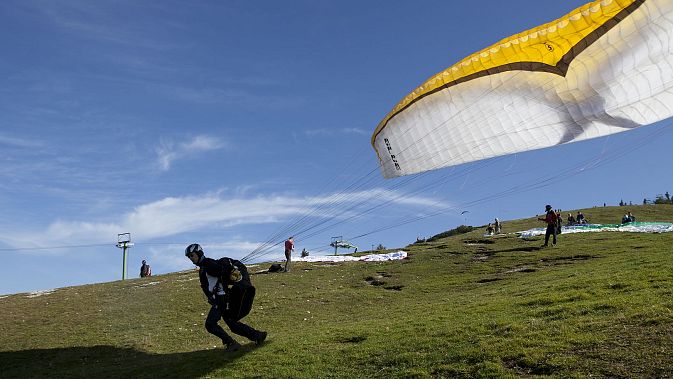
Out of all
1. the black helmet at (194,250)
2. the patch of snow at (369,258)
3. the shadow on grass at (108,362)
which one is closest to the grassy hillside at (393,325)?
the shadow on grass at (108,362)

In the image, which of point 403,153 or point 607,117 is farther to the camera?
point 403,153

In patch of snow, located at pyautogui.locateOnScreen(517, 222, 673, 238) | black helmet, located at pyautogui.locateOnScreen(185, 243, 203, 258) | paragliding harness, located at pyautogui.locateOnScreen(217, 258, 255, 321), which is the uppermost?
patch of snow, located at pyautogui.locateOnScreen(517, 222, 673, 238)

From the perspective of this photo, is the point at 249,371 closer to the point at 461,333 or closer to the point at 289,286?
the point at 461,333

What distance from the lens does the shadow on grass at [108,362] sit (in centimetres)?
1235

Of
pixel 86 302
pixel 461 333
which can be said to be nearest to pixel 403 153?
pixel 461 333

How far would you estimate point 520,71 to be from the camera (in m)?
14.4

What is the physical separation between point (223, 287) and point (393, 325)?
433 cm

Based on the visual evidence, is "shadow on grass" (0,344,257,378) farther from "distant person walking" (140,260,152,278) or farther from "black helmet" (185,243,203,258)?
"distant person walking" (140,260,152,278)

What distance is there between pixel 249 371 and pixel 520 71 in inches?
366

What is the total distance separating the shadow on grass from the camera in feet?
40.5

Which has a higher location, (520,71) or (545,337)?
(520,71)

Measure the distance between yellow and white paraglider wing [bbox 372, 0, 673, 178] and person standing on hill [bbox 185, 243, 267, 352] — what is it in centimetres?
739

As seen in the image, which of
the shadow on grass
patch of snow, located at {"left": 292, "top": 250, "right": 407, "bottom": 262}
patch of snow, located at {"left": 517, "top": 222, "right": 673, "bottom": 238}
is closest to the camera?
the shadow on grass

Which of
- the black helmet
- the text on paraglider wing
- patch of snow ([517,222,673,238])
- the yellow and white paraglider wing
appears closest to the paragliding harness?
the black helmet
